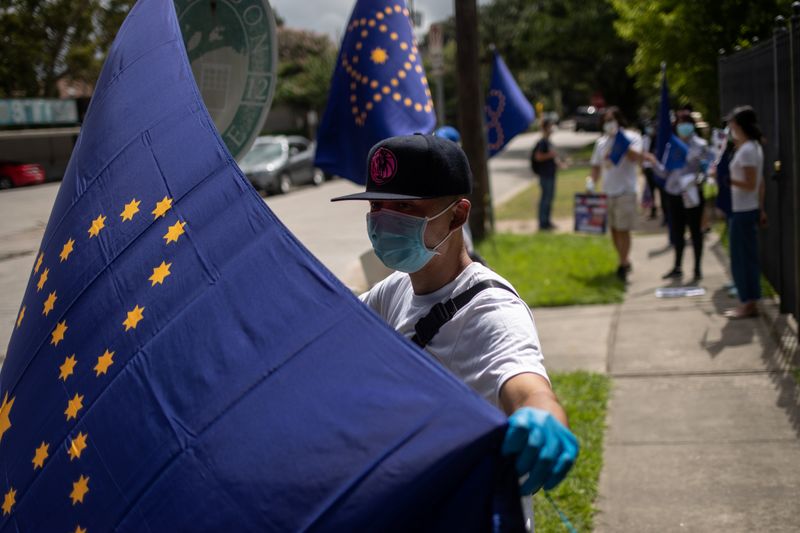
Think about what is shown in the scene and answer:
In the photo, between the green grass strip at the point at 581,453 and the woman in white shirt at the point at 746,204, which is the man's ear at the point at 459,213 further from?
the woman in white shirt at the point at 746,204

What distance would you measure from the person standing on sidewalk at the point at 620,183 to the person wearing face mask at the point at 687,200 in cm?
30

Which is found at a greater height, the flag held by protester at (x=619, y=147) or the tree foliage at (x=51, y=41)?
the tree foliage at (x=51, y=41)

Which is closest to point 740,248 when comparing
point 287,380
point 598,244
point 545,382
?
point 598,244

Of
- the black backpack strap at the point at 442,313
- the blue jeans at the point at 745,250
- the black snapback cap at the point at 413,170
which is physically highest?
the black snapback cap at the point at 413,170

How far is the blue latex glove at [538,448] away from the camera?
1.71 m

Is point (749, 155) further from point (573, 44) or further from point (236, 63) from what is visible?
point (573, 44)

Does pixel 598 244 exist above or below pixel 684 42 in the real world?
below

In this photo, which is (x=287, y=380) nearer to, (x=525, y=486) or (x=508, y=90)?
(x=525, y=486)

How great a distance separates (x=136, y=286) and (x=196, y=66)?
2002mm

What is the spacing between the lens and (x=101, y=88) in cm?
264

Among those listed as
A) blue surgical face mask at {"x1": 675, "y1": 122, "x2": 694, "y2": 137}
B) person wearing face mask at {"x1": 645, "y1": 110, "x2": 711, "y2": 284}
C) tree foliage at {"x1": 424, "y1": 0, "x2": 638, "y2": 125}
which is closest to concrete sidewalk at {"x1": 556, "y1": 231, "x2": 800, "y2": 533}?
person wearing face mask at {"x1": 645, "y1": 110, "x2": 711, "y2": 284}

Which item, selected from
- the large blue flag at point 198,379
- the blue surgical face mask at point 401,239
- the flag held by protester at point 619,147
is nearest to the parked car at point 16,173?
the flag held by protester at point 619,147

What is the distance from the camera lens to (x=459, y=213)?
2.50 meters

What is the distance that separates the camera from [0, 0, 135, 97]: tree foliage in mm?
32156
